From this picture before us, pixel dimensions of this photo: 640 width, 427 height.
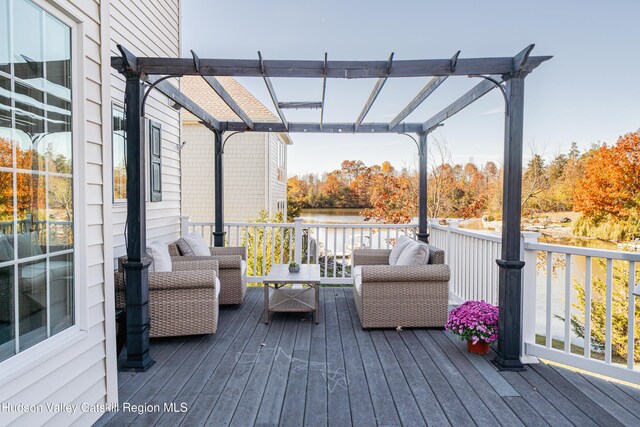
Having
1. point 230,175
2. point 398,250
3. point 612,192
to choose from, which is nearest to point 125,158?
point 398,250

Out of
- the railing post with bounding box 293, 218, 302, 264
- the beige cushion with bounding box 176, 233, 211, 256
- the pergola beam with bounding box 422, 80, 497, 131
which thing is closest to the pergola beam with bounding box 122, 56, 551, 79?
the pergola beam with bounding box 422, 80, 497, 131

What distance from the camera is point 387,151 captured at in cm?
1798

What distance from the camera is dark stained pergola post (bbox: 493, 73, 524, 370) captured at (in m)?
2.83

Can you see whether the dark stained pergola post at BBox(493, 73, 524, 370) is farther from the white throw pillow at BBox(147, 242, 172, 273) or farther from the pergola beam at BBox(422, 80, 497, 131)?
the white throw pillow at BBox(147, 242, 172, 273)

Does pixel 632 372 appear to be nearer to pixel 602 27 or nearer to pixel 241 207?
pixel 241 207

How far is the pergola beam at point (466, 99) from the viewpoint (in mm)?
3124

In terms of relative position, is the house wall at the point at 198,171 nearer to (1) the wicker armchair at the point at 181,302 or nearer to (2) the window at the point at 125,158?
(2) the window at the point at 125,158

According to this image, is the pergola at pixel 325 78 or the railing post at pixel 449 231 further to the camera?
the railing post at pixel 449 231

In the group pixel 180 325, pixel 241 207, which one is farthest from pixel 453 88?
pixel 180 325

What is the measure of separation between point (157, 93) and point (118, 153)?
1.37 metres

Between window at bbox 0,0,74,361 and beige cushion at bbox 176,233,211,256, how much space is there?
2.46m

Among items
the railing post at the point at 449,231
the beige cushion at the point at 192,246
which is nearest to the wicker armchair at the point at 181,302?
the beige cushion at the point at 192,246

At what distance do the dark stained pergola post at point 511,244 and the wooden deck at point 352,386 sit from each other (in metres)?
0.20

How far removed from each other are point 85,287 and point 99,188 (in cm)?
62
